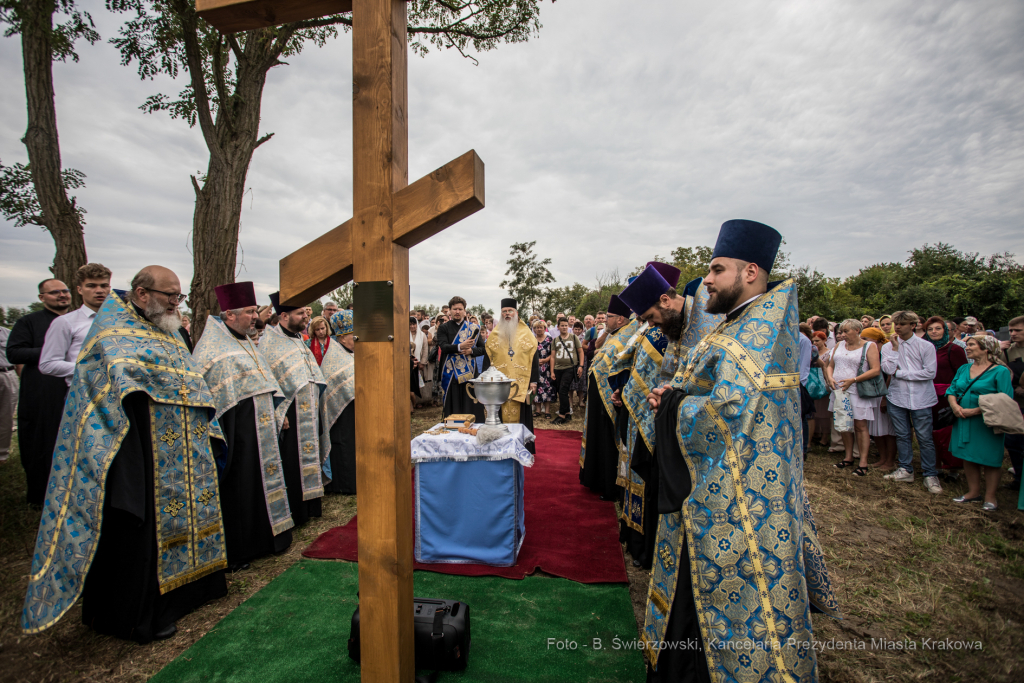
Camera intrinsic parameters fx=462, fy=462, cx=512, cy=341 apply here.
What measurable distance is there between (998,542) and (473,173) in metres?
5.82

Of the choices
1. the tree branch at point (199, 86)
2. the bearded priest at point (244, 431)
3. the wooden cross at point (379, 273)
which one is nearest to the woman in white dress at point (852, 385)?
the wooden cross at point (379, 273)

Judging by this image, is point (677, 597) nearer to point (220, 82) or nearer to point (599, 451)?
point (599, 451)

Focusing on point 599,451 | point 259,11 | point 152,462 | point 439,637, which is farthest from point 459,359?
point 259,11

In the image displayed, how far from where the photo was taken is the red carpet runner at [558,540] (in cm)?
367

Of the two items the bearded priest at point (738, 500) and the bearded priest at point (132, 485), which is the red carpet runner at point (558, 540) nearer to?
the bearded priest at point (132, 485)

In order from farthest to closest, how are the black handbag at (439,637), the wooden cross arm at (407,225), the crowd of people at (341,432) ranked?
the black handbag at (439,637), the crowd of people at (341,432), the wooden cross arm at (407,225)

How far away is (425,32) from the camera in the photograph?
28.8 feet

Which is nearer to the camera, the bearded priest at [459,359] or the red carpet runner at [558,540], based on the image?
the red carpet runner at [558,540]

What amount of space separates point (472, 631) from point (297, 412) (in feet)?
9.35

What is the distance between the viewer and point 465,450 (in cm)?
372

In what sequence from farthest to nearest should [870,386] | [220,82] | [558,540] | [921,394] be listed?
[220,82]
[870,386]
[921,394]
[558,540]

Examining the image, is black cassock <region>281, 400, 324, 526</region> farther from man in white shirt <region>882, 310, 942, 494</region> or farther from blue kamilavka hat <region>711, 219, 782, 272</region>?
man in white shirt <region>882, 310, 942, 494</region>

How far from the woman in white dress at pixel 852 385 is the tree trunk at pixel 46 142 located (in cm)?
1062

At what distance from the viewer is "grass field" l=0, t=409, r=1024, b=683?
8.64 feet
